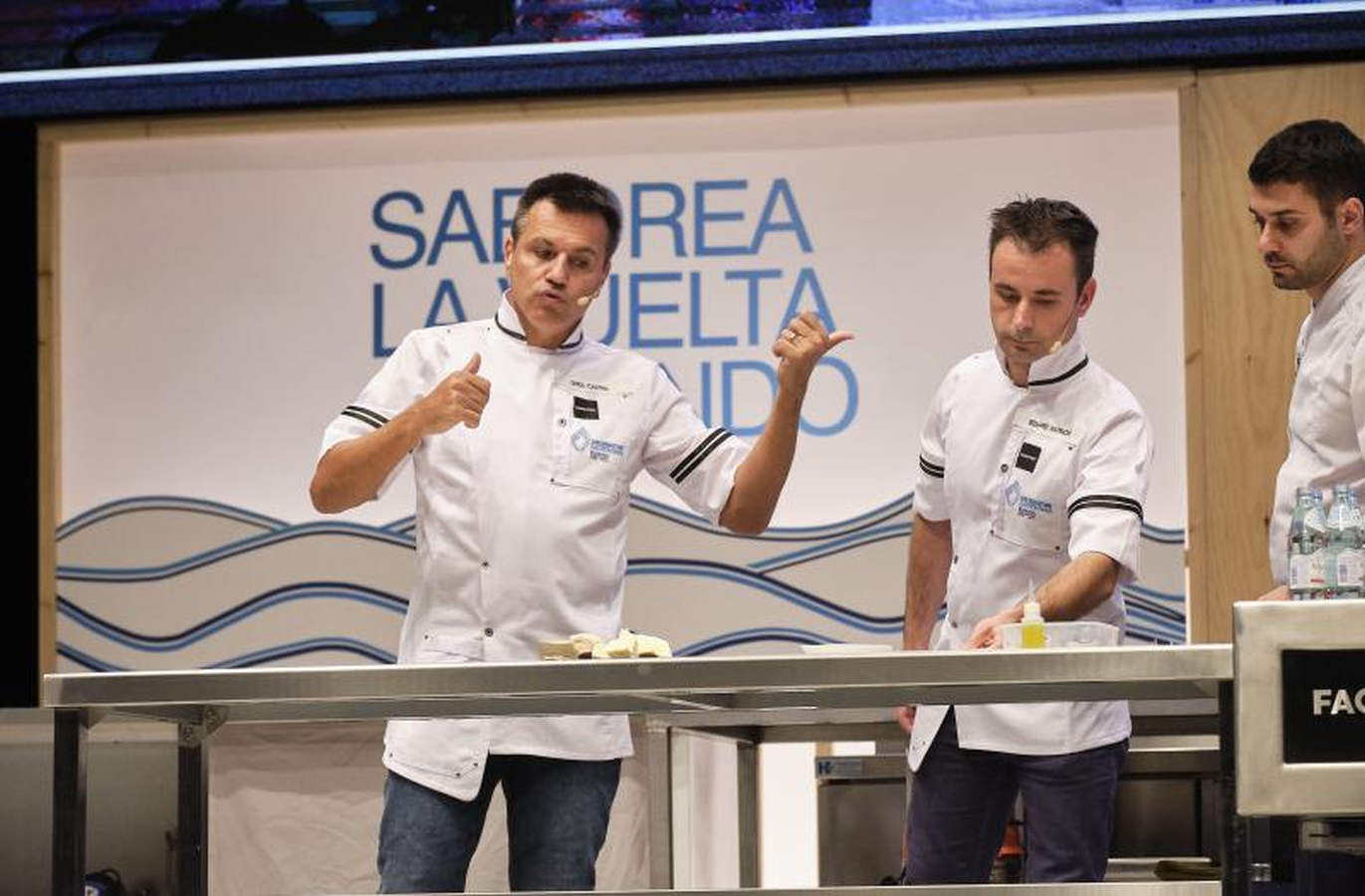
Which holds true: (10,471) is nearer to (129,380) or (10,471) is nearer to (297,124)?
(129,380)

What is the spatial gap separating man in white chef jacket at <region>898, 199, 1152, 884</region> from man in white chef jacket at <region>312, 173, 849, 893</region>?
377mm

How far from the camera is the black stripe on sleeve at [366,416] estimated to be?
317 centimetres

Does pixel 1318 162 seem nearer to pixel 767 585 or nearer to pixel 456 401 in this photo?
pixel 456 401

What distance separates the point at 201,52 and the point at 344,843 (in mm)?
1999

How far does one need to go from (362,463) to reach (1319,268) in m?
1.45

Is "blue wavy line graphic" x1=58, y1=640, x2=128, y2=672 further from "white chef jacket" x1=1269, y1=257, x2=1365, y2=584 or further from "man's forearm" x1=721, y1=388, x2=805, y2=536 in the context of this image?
"white chef jacket" x1=1269, y1=257, x2=1365, y2=584

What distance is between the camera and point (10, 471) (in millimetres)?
5199

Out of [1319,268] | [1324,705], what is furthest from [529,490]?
[1324,705]

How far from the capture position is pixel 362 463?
3025mm

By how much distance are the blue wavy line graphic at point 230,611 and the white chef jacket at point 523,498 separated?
1827 mm

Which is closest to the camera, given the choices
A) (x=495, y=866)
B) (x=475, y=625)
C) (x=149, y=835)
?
(x=475, y=625)

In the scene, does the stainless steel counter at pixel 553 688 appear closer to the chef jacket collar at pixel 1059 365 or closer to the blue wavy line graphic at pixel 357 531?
the chef jacket collar at pixel 1059 365

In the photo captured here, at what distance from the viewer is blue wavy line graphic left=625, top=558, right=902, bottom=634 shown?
4.88 m

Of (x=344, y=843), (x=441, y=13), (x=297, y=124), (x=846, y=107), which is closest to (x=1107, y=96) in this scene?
(x=846, y=107)
